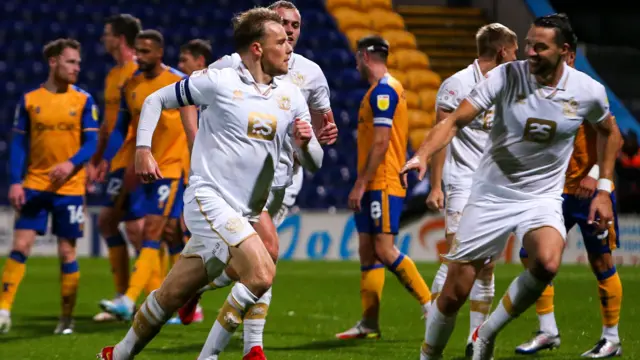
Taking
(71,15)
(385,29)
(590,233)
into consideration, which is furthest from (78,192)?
(385,29)

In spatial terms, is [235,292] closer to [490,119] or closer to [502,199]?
[502,199]

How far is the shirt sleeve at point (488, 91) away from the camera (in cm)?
518

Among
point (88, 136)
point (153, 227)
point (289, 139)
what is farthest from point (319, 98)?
point (153, 227)

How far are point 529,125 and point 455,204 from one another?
1609mm

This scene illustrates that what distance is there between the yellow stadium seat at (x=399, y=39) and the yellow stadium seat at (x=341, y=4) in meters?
0.76

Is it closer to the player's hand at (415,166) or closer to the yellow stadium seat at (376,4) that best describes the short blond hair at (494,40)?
the player's hand at (415,166)

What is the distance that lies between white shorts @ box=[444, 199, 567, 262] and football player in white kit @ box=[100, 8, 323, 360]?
3.08ft

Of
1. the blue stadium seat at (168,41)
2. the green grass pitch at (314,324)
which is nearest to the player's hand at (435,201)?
the green grass pitch at (314,324)

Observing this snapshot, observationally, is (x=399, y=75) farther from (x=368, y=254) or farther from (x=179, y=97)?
(x=179, y=97)

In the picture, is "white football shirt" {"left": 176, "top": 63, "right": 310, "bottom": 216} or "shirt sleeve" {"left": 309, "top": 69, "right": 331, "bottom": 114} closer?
"white football shirt" {"left": 176, "top": 63, "right": 310, "bottom": 216}

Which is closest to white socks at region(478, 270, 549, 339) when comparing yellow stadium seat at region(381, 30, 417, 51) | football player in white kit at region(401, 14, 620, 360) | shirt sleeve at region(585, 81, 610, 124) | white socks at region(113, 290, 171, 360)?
football player in white kit at region(401, 14, 620, 360)

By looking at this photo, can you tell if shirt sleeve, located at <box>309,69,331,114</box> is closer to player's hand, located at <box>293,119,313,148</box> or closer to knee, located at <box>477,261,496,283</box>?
player's hand, located at <box>293,119,313,148</box>

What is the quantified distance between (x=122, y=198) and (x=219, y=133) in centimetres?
343

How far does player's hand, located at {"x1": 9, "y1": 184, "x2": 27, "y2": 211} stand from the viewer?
295 inches
